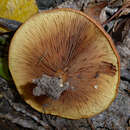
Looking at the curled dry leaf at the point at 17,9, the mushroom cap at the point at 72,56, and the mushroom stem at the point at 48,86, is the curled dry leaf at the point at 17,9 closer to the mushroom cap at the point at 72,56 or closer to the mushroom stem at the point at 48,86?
the mushroom cap at the point at 72,56

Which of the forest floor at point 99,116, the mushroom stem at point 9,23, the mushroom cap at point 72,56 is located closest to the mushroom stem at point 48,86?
the mushroom cap at point 72,56

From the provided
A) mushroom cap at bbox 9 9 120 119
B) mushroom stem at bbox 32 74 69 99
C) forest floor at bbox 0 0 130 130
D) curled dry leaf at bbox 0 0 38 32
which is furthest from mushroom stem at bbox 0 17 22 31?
mushroom stem at bbox 32 74 69 99

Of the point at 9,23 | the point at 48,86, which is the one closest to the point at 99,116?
the point at 48,86

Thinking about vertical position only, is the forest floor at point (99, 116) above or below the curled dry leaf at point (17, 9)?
below

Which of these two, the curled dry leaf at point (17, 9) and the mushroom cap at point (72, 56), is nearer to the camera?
the mushroom cap at point (72, 56)

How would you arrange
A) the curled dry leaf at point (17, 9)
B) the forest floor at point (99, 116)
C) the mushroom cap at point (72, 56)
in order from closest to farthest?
the mushroom cap at point (72, 56), the curled dry leaf at point (17, 9), the forest floor at point (99, 116)

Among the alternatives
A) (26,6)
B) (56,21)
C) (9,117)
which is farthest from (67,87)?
(26,6)

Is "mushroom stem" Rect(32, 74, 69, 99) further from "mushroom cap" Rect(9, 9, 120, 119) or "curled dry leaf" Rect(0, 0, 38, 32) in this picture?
"curled dry leaf" Rect(0, 0, 38, 32)

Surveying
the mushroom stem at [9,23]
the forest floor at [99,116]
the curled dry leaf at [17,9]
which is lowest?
the forest floor at [99,116]

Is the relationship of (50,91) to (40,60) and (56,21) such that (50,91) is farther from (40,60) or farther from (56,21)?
(56,21)
